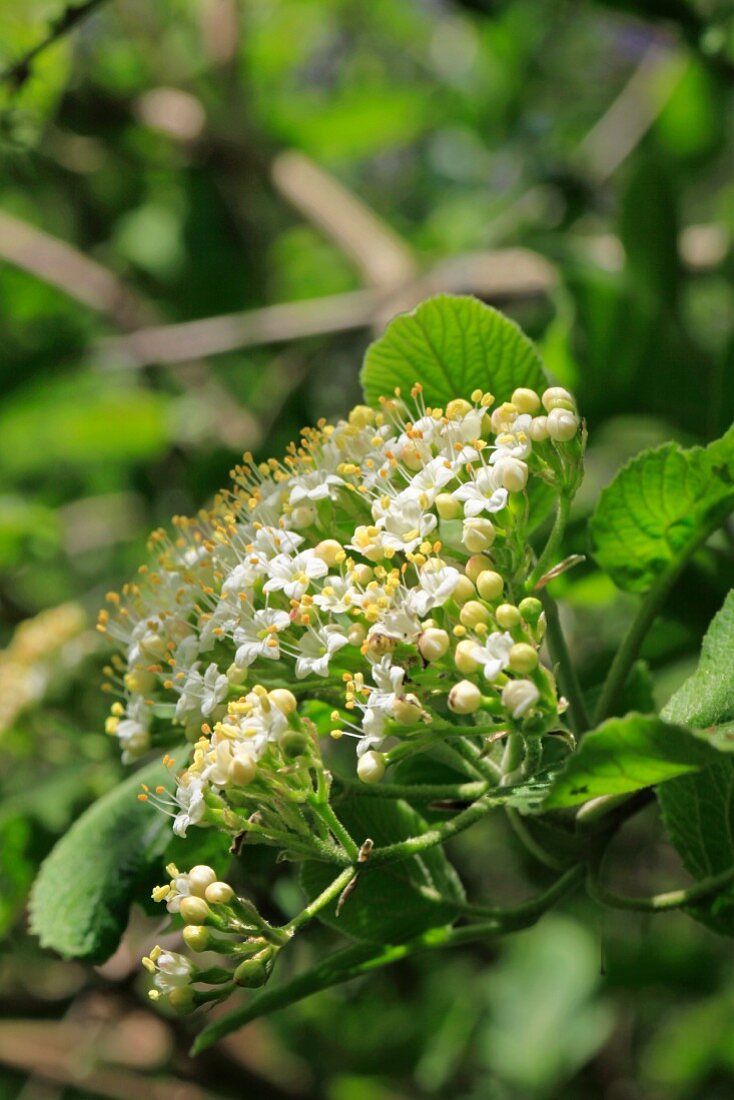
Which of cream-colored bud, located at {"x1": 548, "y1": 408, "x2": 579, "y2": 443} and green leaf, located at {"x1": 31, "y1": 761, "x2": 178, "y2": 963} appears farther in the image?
green leaf, located at {"x1": 31, "y1": 761, "x2": 178, "y2": 963}

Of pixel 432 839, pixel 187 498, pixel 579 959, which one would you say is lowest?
pixel 579 959

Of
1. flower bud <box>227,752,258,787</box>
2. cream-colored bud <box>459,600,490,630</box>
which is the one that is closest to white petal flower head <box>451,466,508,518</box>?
cream-colored bud <box>459,600,490,630</box>

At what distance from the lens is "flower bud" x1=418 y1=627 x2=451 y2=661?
1.11 meters

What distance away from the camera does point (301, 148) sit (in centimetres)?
340

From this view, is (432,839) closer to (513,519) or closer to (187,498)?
(513,519)

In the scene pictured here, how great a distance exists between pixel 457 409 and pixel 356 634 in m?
0.28

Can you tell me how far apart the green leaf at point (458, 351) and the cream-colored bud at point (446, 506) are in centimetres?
22

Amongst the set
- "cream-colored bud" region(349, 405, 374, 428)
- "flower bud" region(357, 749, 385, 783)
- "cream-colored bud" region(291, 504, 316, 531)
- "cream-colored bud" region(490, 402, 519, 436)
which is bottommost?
"flower bud" region(357, 749, 385, 783)

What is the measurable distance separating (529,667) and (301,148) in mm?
2682

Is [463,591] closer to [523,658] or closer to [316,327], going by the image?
[523,658]

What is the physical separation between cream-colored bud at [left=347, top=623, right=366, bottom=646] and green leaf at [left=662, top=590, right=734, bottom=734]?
0.31m

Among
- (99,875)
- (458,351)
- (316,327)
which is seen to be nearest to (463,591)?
(458,351)

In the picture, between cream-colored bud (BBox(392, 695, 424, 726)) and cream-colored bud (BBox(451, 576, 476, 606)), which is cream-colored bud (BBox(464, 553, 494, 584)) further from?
cream-colored bud (BBox(392, 695, 424, 726))

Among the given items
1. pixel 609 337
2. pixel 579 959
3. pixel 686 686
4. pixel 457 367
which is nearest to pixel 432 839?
pixel 686 686
